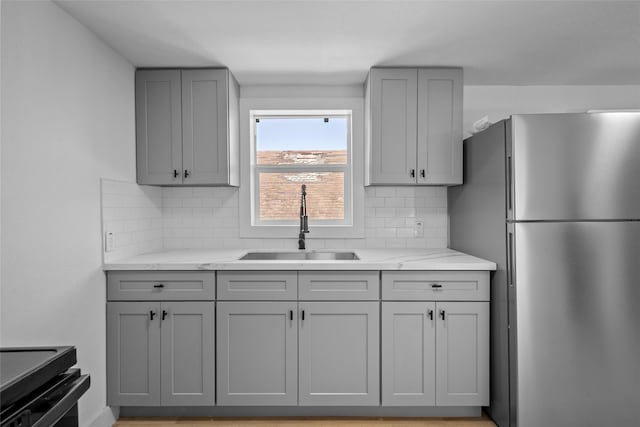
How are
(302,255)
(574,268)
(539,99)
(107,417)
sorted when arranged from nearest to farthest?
(574,268)
(107,417)
(302,255)
(539,99)

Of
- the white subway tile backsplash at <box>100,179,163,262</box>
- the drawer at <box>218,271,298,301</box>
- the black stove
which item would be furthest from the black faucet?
the black stove

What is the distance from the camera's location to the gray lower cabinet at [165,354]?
2.39 meters

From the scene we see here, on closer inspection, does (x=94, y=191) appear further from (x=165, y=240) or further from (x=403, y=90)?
(x=403, y=90)

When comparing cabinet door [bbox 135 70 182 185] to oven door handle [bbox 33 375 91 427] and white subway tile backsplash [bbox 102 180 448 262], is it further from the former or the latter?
oven door handle [bbox 33 375 91 427]

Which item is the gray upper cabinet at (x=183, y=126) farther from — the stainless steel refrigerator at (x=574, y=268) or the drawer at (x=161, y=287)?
the stainless steel refrigerator at (x=574, y=268)

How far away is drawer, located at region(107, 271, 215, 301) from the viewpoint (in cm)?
239

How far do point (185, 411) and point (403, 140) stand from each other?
2.30 metres

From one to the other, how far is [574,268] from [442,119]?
128 cm

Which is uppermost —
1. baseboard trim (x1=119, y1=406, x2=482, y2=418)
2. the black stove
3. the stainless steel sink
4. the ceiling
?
the ceiling

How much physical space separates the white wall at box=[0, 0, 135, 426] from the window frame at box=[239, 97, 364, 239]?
3.11 feet

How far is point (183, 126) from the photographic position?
9.13 feet

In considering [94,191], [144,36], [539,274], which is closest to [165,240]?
[94,191]

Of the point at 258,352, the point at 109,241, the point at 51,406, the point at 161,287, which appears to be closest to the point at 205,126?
the point at 109,241

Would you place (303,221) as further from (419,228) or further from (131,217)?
(131,217)
